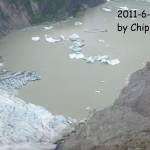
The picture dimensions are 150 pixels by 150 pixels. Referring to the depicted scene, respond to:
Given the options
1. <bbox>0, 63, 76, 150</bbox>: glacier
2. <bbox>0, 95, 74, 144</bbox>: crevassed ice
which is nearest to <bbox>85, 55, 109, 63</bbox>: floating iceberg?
<bbox>0, 63, 76, 150</bbox>: glacier

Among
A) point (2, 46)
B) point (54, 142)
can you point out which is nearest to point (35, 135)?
point (54, 142)

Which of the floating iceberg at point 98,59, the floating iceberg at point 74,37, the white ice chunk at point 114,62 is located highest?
the floating iceberg at point 98,59

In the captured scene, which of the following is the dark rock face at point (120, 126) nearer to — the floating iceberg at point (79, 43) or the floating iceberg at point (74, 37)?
the floating iceberg at point (79, 43)

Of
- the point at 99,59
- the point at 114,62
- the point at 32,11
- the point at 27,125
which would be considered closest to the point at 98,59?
the point at 99,59

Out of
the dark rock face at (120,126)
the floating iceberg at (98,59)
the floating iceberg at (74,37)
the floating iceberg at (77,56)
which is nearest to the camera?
the dark rock face at (120,126)

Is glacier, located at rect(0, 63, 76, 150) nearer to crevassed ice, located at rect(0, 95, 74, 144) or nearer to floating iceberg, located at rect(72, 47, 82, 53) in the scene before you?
crevassed ice, located at rect(0, 95, 74, 144)

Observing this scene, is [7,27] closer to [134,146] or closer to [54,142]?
[54,142]

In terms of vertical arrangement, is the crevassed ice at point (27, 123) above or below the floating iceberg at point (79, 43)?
above

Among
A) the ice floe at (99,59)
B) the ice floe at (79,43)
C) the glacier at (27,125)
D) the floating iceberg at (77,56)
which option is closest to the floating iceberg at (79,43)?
the ice floe at (79,43)
